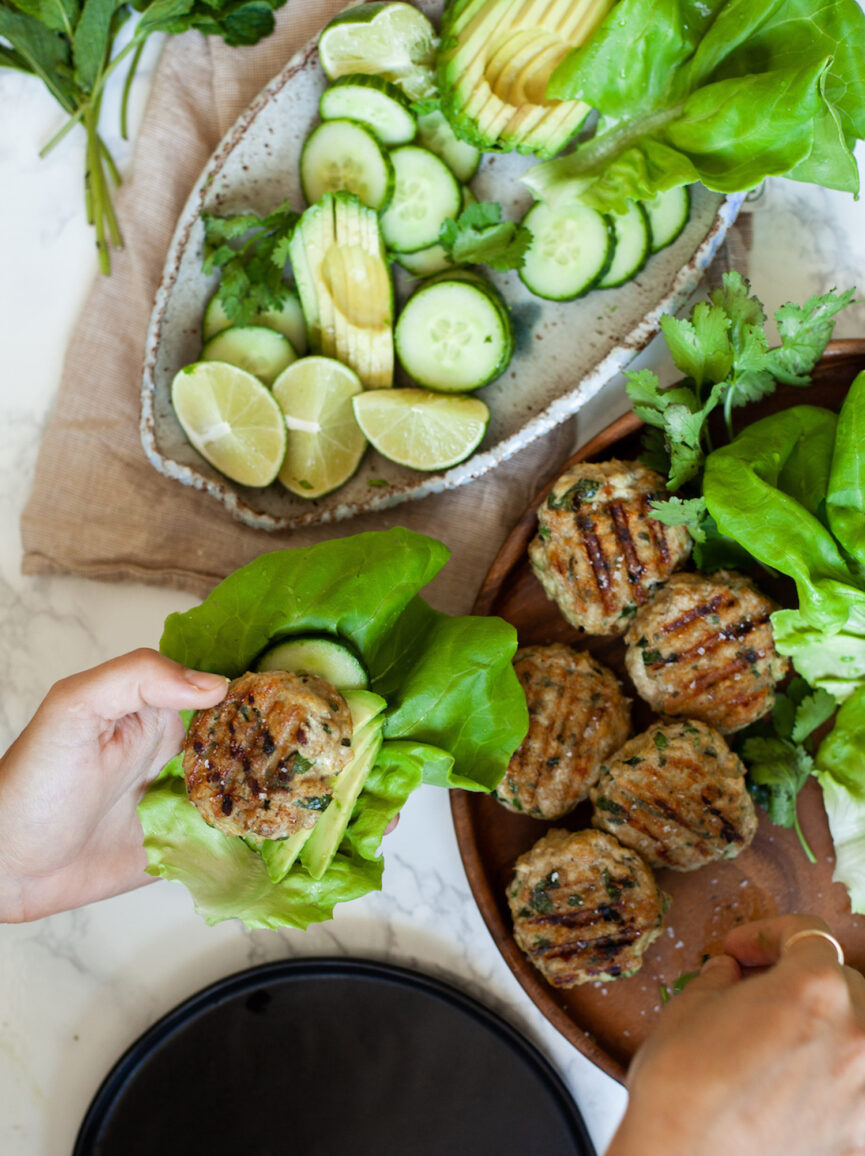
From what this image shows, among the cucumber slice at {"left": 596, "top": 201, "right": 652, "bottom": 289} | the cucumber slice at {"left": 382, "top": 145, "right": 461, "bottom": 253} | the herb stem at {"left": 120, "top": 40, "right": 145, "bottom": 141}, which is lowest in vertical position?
the cucumber slice at {"left": 596, "top": 201, "right": 652, "bottom": 289}

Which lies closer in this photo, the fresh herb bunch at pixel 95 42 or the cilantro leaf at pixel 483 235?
the cilantro leaf at pixel 483 235

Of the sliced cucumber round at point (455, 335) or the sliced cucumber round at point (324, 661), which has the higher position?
the sliced cucumber round at point (455, 335)

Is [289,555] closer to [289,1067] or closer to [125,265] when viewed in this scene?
[125,265]

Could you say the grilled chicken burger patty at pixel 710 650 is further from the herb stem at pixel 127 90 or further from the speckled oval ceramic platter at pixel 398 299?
the herb stem at pixel 127 90

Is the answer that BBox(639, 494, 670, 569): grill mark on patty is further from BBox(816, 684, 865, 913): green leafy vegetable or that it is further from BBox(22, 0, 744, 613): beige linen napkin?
BBox(816, 684, 865, 913): green leafy vegetable

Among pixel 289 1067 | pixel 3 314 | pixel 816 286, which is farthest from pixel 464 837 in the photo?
pixel 3 314

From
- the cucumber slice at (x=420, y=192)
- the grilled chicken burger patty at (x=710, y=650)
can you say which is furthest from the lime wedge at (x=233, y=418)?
the grilled chicken burger patty at (x=710, y=650)

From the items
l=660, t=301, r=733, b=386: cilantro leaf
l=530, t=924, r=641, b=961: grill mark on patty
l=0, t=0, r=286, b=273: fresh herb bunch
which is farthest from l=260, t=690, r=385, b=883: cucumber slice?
l=0, t=0, r=286, b=273: fresh herb bunch
